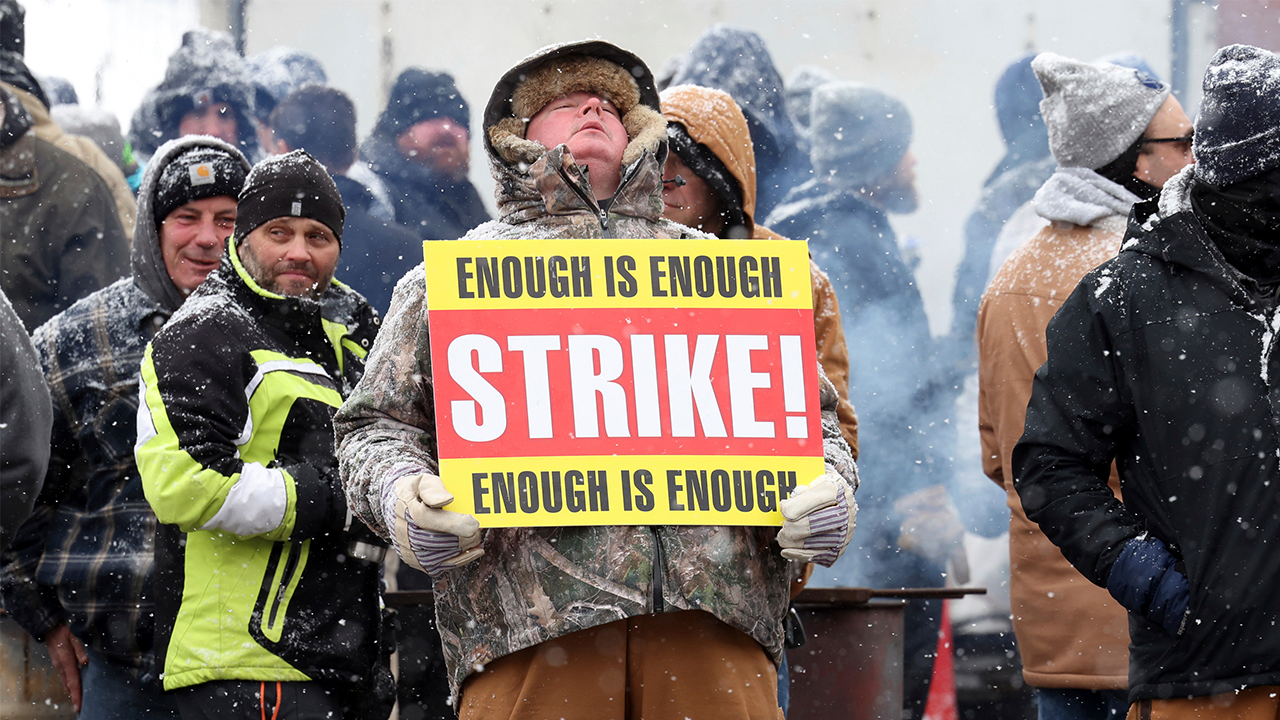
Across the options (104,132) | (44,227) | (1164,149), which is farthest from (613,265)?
(104,132)

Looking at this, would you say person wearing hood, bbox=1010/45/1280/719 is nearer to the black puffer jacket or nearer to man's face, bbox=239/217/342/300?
the black puffer jacket

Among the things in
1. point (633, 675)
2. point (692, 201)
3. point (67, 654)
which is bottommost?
point (67, 654)

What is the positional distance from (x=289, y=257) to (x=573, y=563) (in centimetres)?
161

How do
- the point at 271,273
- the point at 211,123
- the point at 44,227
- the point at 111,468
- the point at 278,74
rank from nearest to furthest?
the point at 271,273
the point at 111,468
the point at 44,227
the point at 211,123
the point at 278,74

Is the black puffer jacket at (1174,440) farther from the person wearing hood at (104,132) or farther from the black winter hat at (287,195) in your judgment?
the person wearing hood at (104,132)

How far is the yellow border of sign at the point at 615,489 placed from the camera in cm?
237

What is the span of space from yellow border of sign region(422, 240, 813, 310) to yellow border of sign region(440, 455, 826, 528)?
0.92 feet

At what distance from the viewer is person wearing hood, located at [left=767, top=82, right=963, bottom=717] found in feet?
19.2

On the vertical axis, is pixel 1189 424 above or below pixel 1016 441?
above

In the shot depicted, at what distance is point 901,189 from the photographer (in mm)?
6660

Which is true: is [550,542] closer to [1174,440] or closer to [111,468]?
[1174,440]

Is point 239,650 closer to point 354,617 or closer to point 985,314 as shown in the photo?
point 354,617

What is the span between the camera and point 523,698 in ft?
7.82

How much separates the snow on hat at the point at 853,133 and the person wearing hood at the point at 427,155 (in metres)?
1.61
